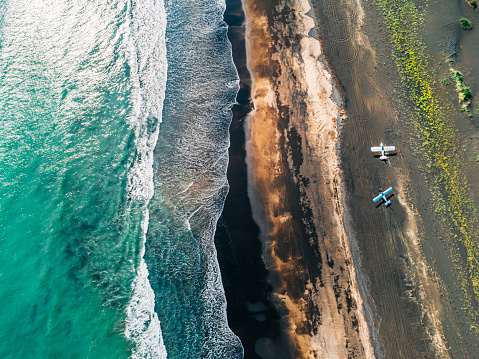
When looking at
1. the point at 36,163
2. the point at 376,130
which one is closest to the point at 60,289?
the point at 36,163

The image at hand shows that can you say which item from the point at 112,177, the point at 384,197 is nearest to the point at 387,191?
the point at 384,197

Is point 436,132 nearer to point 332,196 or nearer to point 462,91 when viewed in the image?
point 462,91

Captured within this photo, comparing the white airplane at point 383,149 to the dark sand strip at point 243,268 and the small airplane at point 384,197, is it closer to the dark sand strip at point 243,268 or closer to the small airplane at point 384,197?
the small airplane at point 384,197

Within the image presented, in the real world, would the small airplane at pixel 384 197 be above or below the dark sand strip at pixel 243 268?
above

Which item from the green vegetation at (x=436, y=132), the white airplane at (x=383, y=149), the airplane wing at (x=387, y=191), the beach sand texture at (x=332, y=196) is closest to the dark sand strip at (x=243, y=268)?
the beach sand texture at (x=332, y=196)

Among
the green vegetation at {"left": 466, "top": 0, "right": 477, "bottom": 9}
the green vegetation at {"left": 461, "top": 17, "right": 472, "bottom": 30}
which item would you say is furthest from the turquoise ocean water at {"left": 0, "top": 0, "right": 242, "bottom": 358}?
the green vegetation at {"left": 466, "top": 0, "right": 477, "bottom": 9}

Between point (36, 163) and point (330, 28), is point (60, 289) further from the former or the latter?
point (330, 28)
